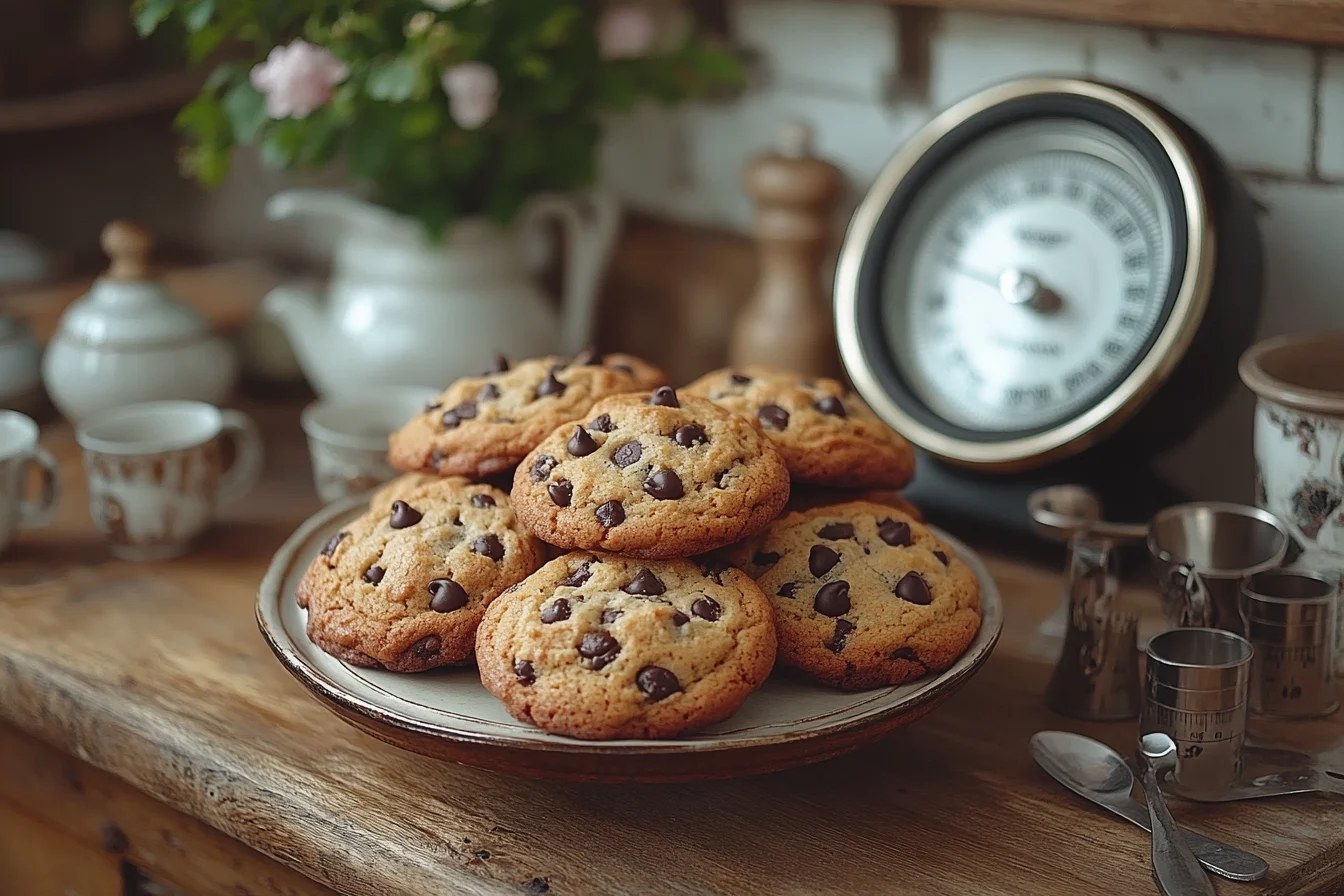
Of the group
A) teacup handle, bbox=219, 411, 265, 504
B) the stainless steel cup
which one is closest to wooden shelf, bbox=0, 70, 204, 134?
teacup handle, bbox=219, 411, 265, 504

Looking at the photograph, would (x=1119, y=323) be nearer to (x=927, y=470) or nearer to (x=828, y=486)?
(x=927, y=470)

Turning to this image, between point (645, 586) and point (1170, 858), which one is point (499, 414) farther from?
point (1170, 858)

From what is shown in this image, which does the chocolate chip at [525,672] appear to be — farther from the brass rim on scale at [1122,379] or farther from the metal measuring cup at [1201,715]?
the brass rim on scale at [1122,379]

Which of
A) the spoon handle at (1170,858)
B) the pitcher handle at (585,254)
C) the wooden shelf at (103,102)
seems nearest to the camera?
the spoon handle at (1170,858)

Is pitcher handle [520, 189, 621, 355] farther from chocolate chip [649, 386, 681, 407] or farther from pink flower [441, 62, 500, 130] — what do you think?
chocolate chip [649, 386, 681, 407]

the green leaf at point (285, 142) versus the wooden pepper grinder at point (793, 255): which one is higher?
the green leaf at point (285, 142)

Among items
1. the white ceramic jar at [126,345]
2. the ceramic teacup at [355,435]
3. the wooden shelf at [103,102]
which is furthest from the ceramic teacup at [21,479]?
the wooden shelf at [103,102]

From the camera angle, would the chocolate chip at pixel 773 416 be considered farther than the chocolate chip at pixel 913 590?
Yes

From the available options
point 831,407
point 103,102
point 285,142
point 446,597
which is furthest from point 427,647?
point 103,102
